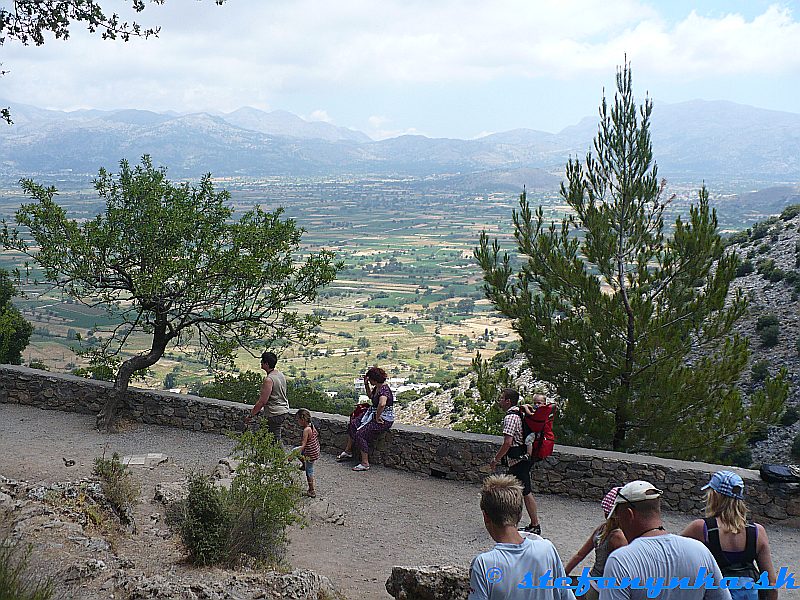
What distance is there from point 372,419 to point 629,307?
16.0 feet

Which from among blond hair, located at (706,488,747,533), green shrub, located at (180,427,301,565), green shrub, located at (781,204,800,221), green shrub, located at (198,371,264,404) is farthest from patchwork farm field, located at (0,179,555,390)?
green shrub, located at (781,204,800,221)

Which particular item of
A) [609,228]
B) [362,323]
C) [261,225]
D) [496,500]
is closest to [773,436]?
[609,228]

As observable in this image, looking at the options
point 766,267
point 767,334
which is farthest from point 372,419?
point 766,267

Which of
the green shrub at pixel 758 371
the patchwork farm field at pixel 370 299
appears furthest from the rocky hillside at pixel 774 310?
the patchwork farm field at pixel 370 299

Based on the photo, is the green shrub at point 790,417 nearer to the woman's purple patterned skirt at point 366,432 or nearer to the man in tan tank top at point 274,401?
the woman's purple patterned skirt at point 366,432

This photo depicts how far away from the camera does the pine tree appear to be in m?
11.8

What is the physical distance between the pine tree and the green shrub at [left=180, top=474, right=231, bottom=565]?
23.5 ft

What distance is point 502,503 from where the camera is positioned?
3.52 metres

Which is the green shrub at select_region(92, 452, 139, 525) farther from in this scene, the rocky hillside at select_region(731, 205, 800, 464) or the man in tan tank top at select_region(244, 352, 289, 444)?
the rocky hillside at select_region(731, 205, 800, 464)

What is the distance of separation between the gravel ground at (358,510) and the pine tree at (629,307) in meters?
3.78

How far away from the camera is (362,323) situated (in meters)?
75.6

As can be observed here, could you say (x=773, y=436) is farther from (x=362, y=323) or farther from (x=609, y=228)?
(x=362, y=323)

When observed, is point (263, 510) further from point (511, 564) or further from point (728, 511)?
point (728, 511)

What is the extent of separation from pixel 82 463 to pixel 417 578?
610 centimetres
